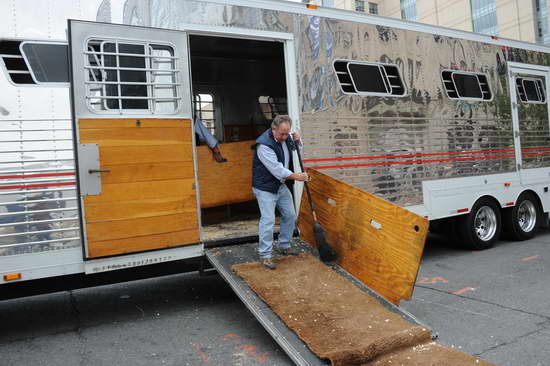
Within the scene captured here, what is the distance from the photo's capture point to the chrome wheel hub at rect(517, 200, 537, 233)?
794 cm

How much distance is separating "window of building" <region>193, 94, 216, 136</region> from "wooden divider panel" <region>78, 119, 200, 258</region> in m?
3.37

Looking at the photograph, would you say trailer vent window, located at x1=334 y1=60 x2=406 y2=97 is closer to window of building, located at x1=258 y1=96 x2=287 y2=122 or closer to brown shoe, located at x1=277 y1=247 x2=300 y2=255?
brown shoe, located at x1=277 y1=247 x2=300 y2=255

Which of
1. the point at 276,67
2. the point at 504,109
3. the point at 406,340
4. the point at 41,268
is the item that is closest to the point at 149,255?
the point at 41,268

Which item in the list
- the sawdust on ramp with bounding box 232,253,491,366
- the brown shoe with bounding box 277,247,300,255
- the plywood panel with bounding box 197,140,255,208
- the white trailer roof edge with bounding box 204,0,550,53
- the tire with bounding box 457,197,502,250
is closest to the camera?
the sawdust on ramp with bounding box 232,253,491,366

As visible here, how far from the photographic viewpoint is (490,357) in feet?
11.8

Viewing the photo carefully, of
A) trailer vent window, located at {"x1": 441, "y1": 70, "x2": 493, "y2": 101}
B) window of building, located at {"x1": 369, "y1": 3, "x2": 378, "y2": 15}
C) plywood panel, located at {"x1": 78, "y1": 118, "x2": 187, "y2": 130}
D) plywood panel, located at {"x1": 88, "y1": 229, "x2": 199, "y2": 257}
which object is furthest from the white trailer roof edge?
window of building, located at {"x1": 369, "y1": 3, "x2": 378, "y2": 15}

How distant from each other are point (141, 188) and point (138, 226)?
37 cm

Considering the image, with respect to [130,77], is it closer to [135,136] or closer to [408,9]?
[135,136]

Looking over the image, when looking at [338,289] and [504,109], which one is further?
[504,109]

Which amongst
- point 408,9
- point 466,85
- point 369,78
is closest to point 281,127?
point 369,78

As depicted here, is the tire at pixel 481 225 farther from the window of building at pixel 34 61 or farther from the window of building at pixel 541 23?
the window of building at pixel 541 23

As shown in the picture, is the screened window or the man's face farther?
the man's face

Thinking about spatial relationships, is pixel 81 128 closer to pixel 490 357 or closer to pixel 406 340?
pixel 406 340

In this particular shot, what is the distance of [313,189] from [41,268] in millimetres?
2843
